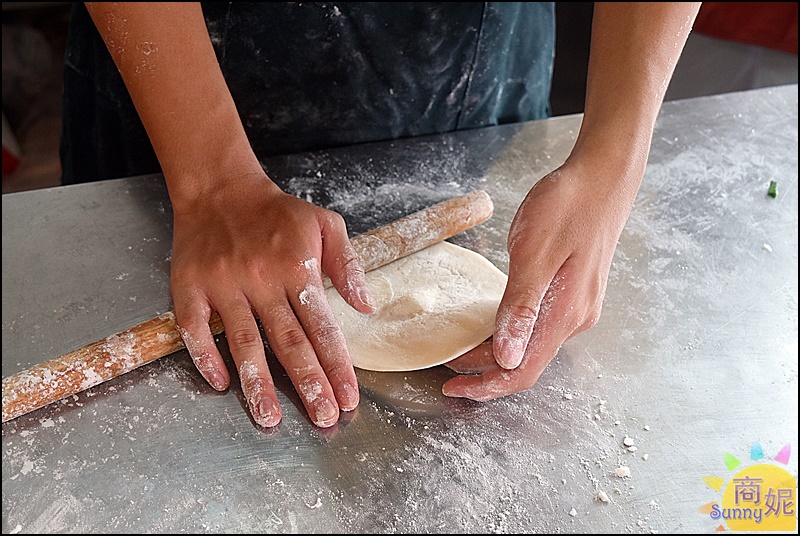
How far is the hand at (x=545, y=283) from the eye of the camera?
1041mm

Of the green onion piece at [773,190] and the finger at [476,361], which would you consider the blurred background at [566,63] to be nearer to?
the green onion piece at [773,190]

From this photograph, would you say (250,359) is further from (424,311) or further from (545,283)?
(545,283)

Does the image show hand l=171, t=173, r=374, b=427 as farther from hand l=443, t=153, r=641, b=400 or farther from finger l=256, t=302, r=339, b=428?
hand l=443, t=153, r=641, b=400

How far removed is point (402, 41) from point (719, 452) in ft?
3.20

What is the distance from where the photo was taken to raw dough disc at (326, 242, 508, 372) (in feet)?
3.64

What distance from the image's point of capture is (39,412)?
104 cm

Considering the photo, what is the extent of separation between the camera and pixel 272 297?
108 centimetres

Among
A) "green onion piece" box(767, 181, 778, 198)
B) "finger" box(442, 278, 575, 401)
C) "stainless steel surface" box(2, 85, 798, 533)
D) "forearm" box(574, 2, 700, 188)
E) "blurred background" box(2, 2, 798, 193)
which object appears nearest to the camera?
"stainless steel surface" box(2, 85, 798, 533)

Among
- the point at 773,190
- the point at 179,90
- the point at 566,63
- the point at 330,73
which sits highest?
the point at 179,90

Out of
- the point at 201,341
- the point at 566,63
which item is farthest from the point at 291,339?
the point at 566,63

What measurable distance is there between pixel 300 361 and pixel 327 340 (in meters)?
0.05

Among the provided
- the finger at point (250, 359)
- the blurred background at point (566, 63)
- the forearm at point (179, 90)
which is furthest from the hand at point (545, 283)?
the blurred background at point (566, 63)

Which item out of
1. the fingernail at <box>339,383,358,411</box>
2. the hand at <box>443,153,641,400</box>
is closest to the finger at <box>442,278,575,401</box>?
the hand at <box>443,153,641,400</box>

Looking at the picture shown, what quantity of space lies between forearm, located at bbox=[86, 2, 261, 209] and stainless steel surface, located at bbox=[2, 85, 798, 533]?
0.60ft
